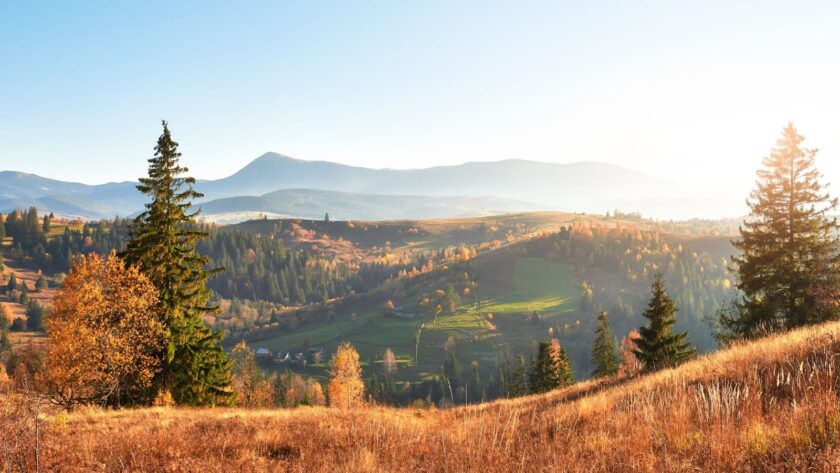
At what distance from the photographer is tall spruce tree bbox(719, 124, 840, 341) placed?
2939 cm

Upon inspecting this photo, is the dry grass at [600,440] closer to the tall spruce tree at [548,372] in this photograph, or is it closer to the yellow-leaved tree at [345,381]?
the tall spruce tree at [548,372]

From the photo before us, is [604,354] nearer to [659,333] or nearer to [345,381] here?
[659,333]

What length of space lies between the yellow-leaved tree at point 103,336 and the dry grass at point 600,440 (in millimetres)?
20506

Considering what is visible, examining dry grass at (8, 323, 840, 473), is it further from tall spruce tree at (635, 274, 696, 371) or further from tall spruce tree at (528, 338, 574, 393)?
tall spruce tree at (528, 338, 574, 393)

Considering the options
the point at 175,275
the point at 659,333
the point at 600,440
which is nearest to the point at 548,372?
the point at 659,333

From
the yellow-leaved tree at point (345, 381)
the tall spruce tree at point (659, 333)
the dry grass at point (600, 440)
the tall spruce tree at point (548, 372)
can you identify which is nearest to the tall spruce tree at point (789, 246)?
the tall spruce tree at point (659, 333)

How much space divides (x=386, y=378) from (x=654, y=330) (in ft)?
429

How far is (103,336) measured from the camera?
2841 centimetres

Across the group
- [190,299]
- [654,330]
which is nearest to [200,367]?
[190,299]

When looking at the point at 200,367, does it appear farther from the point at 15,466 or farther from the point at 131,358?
the point at 15,466

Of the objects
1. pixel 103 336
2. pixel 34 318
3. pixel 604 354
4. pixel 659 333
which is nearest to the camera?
pixel 103 336

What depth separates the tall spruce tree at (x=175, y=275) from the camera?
31672mm

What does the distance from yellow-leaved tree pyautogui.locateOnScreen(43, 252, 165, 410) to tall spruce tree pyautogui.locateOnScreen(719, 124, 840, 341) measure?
39767 millimetres

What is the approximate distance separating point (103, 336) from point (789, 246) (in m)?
47.0
